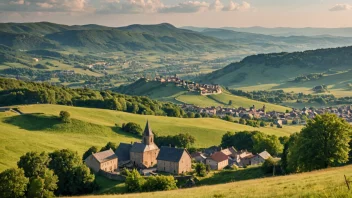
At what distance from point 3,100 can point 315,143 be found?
143225 mm

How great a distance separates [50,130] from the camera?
367ft

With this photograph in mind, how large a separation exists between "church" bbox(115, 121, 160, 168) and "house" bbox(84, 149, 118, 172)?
5117 millimetres

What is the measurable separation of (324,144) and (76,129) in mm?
83439

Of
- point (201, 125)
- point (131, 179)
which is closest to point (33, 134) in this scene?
point (131, 179)

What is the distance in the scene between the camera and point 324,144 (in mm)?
47750

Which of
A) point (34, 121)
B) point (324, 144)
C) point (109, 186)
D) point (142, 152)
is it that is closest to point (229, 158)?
point (142, 152)

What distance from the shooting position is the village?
80875 mm

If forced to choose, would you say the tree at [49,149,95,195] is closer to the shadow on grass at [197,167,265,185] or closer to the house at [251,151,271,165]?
the shadow on grass at [197,167,265,185]

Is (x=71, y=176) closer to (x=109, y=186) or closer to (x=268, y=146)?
(x=109, y=186)

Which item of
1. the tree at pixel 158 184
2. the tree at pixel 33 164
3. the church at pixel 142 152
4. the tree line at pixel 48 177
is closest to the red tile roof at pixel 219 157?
the church at pixel 142 152

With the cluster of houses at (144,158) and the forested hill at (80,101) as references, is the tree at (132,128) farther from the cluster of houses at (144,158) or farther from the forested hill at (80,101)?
the forested hill at (80,101)

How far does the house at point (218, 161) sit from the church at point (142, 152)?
12.8 metres

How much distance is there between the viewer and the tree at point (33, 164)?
64.1 m

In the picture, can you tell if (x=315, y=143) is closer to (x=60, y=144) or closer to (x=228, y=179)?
(x=228, y=179)
